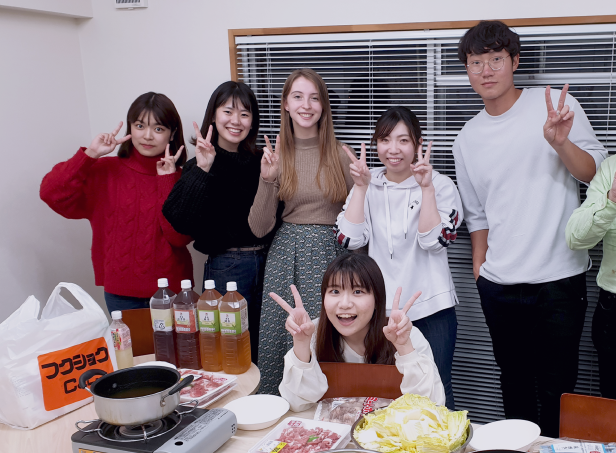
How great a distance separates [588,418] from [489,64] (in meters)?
1.29

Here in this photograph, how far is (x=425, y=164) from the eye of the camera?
2.13 m

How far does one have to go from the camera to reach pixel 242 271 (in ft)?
8.43

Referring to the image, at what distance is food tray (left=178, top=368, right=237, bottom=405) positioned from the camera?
1649 millimetres

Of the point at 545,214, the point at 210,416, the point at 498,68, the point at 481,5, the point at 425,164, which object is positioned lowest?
the point at 210,416

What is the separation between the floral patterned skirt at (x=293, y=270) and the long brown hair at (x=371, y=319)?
553 millimetres

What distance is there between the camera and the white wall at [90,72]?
8.93 ft

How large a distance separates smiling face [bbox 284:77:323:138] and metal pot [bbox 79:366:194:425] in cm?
132

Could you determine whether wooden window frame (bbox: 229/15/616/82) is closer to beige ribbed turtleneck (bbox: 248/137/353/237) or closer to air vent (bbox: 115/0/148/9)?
air vent (bbox: 115/0/148/9)

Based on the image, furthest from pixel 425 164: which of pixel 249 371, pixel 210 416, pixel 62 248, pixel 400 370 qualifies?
pixel 62 248

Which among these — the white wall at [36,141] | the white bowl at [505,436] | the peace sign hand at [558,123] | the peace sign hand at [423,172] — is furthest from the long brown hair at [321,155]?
the white wall at [36,141]

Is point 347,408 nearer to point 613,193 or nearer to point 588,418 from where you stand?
point 588,418

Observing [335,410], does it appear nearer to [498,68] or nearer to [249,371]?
[249,371]

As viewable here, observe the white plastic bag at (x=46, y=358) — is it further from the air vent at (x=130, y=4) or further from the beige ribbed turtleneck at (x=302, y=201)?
the air vent at (x=130, y=4)

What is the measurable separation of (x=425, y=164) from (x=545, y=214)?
50 centimetres
